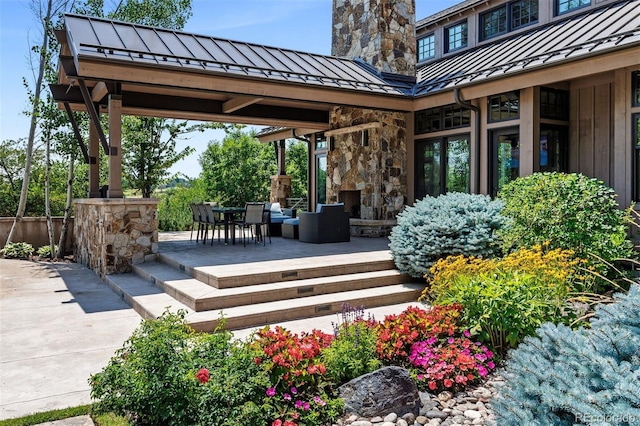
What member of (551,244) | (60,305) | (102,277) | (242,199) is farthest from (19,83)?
(551,244)

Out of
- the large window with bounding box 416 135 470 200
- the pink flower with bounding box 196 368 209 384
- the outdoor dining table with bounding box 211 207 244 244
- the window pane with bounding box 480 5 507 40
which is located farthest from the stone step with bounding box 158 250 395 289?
the window pane with bounding box 480 5 507 40

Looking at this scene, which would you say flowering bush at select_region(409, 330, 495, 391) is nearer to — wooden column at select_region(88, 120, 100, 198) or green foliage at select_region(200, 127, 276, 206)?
wooden column at select_region(88, 120, 100, 198)

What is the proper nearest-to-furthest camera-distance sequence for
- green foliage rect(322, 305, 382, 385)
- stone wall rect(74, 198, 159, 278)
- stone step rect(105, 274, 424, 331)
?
green foliage rect(322, 305, 382, 385) < stone step rect(105, 274, 424, 331) < stone wall rect(74, 198, 159, 278)

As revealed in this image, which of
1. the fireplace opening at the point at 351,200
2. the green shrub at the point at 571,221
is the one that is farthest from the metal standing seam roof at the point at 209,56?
the green shrub at the point at 571,221

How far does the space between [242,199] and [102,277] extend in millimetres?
12267

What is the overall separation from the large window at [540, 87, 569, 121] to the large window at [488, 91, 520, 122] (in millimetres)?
431

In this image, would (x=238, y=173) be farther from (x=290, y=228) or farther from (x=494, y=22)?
(x=494, y=22)

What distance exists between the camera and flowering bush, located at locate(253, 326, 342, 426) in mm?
3021

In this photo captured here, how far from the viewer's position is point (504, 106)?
342 inches

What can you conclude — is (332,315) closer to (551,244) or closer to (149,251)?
(551,244)

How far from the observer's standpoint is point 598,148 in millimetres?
8203

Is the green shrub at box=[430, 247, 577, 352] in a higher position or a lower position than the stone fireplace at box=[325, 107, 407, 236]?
lower

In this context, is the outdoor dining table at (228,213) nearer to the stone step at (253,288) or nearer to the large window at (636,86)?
the stone step at (253,288)

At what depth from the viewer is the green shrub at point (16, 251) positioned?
1087 centimetres
